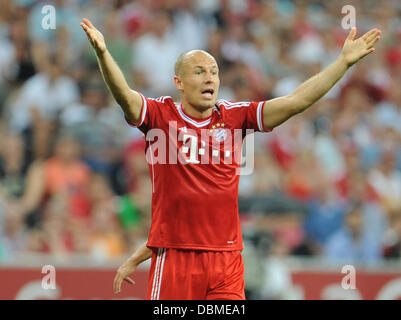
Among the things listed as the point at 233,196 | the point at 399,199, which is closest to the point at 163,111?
the point at 233,196

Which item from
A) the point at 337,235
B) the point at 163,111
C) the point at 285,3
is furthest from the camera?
the point at 285,3

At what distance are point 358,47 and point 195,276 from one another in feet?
6.15

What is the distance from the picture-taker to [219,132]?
6.22 metres

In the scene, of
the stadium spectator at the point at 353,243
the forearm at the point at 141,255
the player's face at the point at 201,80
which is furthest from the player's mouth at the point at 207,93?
the stadium spectator at the point at 353,243

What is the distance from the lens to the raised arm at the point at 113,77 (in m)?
5.70

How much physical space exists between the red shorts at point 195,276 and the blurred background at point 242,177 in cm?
336

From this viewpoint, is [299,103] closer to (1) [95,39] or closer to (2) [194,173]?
(2) [194,173]

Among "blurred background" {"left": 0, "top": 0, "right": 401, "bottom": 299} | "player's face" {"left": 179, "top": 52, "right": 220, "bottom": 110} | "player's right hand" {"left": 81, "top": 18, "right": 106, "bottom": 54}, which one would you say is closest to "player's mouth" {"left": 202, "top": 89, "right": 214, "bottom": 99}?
"player's face" {"left": 179, "top": 52, "right": 220, "bottom": 110}

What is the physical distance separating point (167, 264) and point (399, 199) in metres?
7.04

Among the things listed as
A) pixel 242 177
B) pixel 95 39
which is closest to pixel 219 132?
pixel 95 39

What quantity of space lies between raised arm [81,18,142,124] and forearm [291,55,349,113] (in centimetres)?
106

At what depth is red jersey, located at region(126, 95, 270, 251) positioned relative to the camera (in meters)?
6.10
